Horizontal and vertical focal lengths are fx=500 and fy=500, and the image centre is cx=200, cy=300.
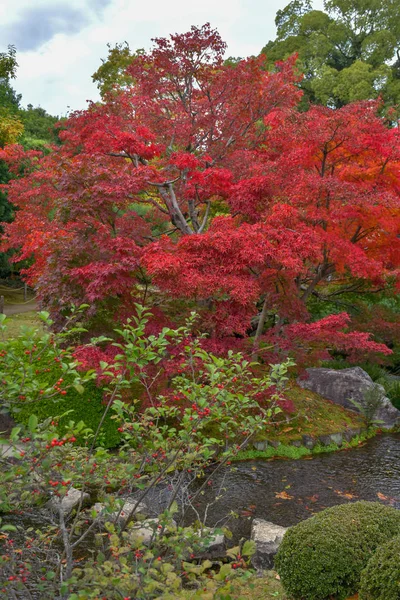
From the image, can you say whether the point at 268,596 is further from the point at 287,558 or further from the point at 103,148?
the point at 103,148

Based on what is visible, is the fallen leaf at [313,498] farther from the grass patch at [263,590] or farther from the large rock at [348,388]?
the large rock at [348,388]

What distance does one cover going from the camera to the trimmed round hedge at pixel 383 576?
3.02 m

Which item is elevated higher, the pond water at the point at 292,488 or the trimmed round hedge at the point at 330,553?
the trimmed round hedge at the point at 330,553

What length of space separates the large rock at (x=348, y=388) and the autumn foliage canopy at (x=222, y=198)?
4.64 feet

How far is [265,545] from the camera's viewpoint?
502 cm

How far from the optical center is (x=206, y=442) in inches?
119

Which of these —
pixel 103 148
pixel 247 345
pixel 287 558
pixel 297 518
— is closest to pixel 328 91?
pixel 103 148

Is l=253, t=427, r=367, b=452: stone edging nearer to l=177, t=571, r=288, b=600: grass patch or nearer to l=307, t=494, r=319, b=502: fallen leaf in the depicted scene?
l=307, t=494, r=319, b=502: fallen leaf

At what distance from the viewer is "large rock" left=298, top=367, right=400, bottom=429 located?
9.82m

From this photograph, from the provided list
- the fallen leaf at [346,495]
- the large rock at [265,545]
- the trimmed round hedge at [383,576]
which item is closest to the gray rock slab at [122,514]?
the large rock at [265,545]

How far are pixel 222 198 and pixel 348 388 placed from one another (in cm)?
464

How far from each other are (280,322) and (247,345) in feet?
5.31

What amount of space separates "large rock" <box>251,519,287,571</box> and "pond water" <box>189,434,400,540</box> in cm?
51

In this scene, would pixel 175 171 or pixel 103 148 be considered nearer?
pixel 103 148
